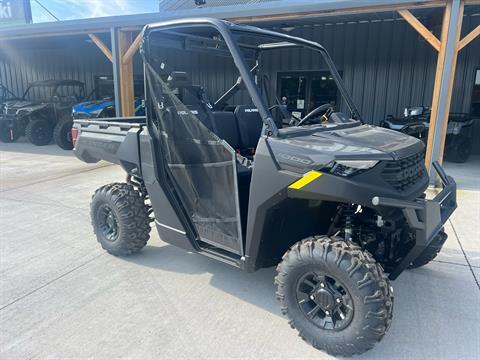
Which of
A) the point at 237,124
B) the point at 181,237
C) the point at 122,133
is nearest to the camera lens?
the point at 181,237

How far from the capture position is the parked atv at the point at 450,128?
8.52 meters

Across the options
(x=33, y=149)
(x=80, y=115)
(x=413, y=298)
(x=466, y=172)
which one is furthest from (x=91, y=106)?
(x=413, y=298)

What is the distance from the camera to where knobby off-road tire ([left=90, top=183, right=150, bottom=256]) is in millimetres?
3455

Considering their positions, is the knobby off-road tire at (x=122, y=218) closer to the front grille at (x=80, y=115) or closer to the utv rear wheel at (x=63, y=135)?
the front grille at (x=80, y=115)

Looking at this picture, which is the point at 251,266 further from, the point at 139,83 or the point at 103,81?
the point at 103,81

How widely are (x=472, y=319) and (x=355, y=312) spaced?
1.12 meters

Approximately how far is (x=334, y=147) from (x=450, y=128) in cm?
757

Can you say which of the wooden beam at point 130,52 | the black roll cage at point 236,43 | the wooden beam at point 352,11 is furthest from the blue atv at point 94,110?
the black roll cage at point 236,43

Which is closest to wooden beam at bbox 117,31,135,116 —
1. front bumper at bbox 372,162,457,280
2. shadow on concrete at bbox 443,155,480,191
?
shadow on concrete at bbox 443,155,480,191

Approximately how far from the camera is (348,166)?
7.00ft

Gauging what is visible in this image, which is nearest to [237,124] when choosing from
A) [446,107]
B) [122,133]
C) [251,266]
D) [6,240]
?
[122,133]

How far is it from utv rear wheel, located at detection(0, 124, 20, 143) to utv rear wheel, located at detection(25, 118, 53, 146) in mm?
800

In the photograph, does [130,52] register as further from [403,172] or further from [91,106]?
[403,172]

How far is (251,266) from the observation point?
2.61m
